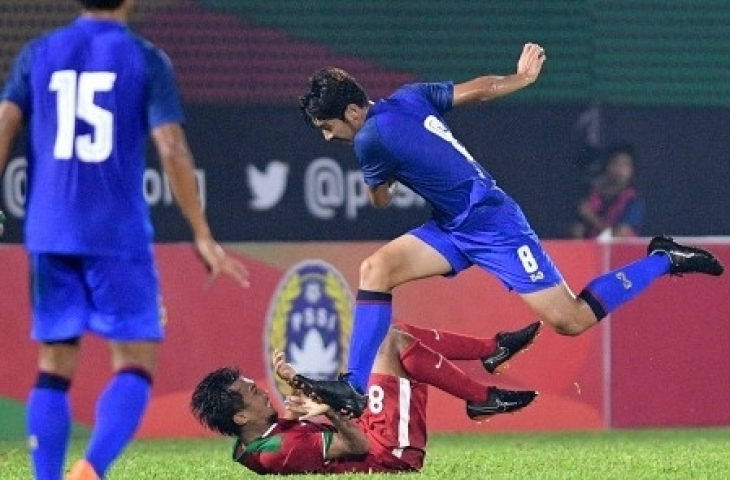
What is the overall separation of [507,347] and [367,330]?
2.15 feet

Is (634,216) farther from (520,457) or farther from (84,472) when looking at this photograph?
(84,472)

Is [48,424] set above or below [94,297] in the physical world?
below

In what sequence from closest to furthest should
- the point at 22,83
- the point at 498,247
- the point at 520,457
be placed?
the point at 22,83 < the point at 498,247 < the point at 520,457

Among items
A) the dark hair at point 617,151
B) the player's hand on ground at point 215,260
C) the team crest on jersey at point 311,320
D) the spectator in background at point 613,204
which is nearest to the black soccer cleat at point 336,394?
the player's hand on ground at point 215,260

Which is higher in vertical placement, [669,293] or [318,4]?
[318,4]

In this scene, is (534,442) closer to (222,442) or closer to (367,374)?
(222,442)

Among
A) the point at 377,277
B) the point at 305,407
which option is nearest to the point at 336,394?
the point at 305,407

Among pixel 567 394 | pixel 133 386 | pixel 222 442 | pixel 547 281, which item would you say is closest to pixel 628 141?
pixel 567 394

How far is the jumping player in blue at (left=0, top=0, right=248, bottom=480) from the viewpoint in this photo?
5.94 meters

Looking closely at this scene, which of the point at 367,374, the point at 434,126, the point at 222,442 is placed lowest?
the point at 222,442

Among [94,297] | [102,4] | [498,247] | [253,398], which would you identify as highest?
[102,4]

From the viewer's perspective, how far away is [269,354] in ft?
35.0

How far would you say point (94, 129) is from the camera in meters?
5.93

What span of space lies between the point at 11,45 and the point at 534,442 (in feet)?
14.9
